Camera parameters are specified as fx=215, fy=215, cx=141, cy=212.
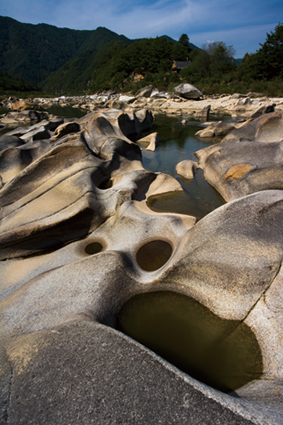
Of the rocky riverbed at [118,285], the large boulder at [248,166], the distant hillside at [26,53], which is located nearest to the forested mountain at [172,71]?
the large boulder at [248,166]

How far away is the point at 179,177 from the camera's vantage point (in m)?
9.00

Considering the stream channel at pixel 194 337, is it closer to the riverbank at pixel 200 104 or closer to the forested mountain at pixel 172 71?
the riverbank at pixel 200 104

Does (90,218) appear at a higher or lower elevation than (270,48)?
lower

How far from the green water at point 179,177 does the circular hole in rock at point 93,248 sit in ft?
7.88

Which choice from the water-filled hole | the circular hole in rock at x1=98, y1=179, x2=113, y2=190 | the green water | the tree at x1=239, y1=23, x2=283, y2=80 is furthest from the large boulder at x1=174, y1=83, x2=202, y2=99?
the water-filled hole

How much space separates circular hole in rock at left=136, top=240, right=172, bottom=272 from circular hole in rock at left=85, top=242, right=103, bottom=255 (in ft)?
3.12

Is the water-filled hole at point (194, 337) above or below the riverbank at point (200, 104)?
below

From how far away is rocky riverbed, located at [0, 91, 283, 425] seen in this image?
1845mm

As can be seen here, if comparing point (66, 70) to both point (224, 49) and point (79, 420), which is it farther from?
point (79, 420)

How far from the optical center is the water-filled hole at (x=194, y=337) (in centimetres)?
261

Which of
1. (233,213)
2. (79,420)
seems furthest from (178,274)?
(79,420)

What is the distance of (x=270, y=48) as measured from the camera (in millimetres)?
32438

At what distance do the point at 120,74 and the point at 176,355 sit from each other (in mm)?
72454

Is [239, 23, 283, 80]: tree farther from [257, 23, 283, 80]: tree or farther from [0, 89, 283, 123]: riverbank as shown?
[0, 89, 283, 123]: riverbank
